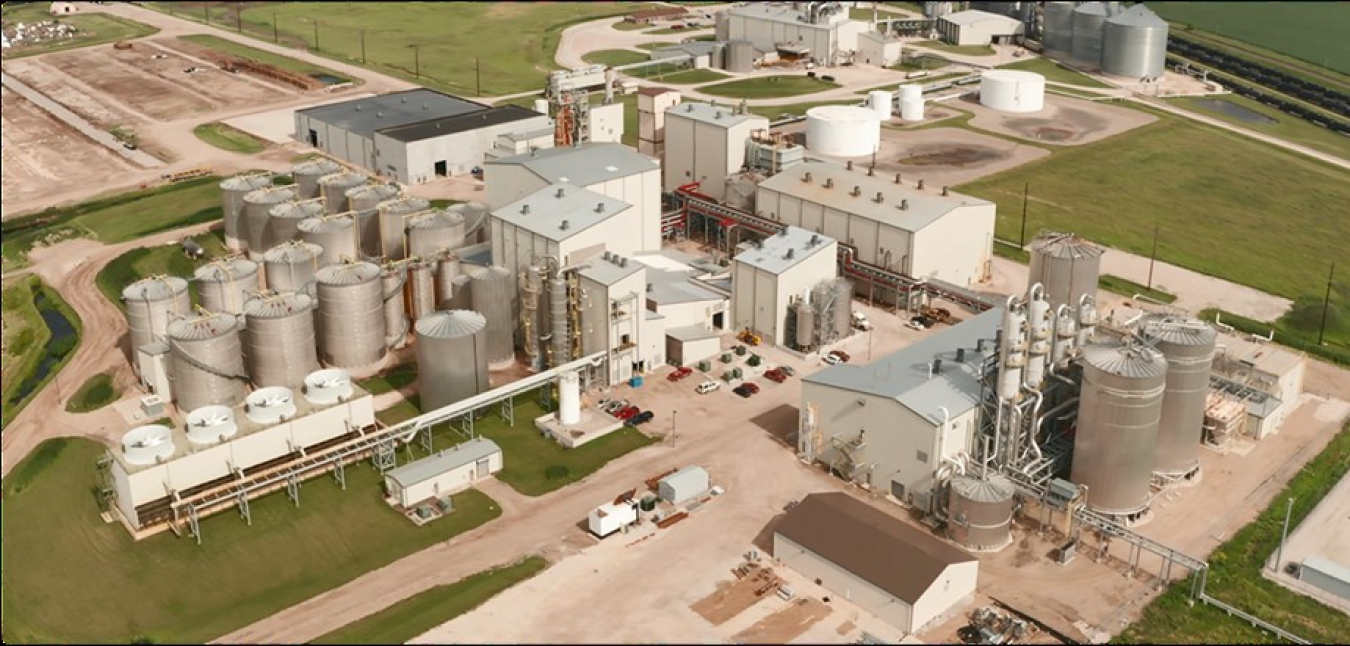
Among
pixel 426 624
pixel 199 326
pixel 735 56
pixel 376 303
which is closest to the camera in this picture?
pixel 426 624

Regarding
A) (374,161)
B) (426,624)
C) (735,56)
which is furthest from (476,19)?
(426,624)

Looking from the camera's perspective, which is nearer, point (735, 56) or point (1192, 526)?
point (1192, 526)

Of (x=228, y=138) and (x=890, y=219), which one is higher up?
(x=890, y=219)

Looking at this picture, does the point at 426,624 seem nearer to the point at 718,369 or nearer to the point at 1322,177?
the point at 718,369

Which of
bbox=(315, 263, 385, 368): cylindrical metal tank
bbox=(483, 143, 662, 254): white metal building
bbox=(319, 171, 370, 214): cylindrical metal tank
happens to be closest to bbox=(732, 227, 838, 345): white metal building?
bbox=(483, 143, 662, 254): white metal building

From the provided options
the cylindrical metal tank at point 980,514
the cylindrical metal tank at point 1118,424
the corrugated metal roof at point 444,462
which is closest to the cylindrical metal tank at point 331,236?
the corrugated metal roof at point 444,462

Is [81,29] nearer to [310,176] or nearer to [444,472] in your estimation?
[310,176]

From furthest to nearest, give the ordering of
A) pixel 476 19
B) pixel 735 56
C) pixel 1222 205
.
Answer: pixel 476 19, pixel 735 56, pixel 1222 205

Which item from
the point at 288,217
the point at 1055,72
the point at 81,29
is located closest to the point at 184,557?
the point at 288,217
